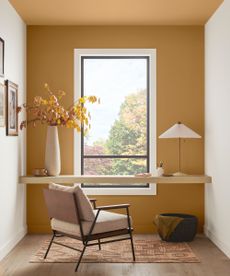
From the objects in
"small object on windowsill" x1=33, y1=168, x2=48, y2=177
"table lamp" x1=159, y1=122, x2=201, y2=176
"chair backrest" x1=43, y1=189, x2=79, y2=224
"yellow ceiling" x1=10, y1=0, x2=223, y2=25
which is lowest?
"chair backrest" x1=43, y1=189, x2=79, y2=224

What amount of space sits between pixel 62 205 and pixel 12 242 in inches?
42.7

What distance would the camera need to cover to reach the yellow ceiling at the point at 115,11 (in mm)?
5535

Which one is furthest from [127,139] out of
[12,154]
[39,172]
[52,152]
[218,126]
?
[12,154]

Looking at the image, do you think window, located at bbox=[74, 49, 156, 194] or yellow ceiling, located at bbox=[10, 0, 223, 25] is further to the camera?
window, located at bbox=[74, 49, 156, 194]

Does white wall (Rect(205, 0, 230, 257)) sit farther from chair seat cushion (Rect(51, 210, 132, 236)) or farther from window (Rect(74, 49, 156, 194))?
chair seat cushion (Rect(51, 210, 132, 236))

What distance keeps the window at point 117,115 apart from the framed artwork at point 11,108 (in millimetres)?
1162

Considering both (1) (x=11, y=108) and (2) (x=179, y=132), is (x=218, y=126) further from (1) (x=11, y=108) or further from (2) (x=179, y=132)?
(1) (x=11, y=108)

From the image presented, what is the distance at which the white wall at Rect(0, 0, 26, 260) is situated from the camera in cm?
524

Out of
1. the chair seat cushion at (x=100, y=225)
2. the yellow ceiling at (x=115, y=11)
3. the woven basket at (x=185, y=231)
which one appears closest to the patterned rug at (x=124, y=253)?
the woven basket at (x=185, y=231)

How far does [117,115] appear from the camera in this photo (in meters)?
6.82

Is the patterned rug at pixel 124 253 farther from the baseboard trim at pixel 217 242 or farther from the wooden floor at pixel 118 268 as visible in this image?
the baseboard trim at pixel 217 242

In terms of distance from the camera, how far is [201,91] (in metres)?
6.60

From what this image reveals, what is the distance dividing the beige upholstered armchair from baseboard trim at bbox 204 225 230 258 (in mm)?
1097

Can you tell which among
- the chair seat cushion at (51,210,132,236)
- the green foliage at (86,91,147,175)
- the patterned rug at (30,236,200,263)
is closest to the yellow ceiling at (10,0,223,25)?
the green foliage at (86,91,147,175)
